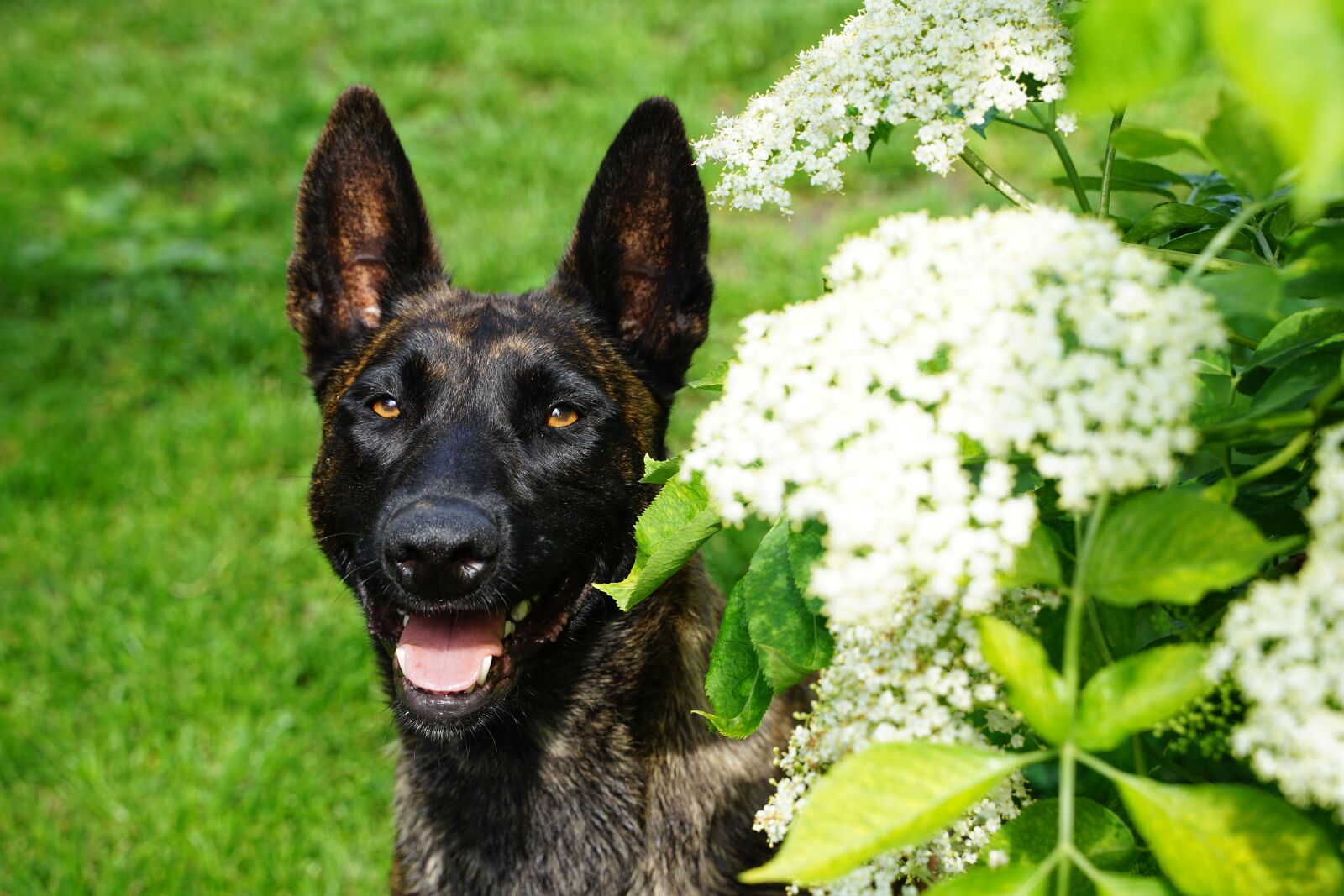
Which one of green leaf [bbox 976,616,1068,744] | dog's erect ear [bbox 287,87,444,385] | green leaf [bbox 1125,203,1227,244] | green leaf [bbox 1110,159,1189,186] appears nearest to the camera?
green leaf [bbox 976,616,1068,744]

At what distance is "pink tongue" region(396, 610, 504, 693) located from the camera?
255 cm

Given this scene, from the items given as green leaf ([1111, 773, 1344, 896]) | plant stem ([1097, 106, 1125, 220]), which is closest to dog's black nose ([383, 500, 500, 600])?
plant stem ([1097, 106, 1125, 220])

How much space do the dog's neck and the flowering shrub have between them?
4.10 ft

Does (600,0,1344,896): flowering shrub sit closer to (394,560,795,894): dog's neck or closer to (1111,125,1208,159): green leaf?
(1111,125,1208,159): green leaf

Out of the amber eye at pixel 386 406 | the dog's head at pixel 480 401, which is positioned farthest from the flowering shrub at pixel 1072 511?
the amber eye at pixel 386 406

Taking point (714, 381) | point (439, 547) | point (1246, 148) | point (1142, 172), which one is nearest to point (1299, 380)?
point (1246, 148)

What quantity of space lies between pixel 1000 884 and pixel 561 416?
75.3 inches

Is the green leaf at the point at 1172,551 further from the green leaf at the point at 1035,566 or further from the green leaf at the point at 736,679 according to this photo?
the green leaf at the point at 736,679

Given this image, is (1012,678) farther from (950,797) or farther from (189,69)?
(189,69)

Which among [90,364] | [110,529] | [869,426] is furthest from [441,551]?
[90,364]

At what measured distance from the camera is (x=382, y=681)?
9.57 ft

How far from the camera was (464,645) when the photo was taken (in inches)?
103

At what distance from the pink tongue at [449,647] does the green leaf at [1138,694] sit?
1741mm

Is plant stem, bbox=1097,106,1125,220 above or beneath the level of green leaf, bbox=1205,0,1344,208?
beneath
